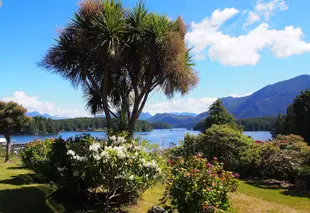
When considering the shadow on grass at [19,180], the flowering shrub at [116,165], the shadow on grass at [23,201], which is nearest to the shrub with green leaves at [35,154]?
the shadow on grass at [19,180]

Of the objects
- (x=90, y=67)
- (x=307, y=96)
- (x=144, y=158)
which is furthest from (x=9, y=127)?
(x=307, y=96)

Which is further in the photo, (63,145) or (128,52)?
(128,52)

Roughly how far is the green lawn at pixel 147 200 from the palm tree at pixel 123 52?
222cm

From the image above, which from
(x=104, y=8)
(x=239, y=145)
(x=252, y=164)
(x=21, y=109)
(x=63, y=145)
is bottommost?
(x=252, y=164)

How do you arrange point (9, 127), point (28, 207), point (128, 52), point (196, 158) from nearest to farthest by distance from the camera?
point (196, 158) → point (28, 207) → point (128, 52) → point (9, 127)

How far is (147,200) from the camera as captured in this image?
23.4 ft

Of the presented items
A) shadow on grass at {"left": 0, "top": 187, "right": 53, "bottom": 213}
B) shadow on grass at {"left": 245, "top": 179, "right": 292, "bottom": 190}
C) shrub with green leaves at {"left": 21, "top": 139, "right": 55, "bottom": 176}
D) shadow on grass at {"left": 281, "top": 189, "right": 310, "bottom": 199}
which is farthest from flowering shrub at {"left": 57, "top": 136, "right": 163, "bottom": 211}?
shadow on grass at {"left": 245, "top": 179, "right": 292, "bottom": 190}

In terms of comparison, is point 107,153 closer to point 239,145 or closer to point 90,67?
point 90,67

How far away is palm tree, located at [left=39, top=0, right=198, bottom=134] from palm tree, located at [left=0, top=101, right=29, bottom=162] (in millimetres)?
9474

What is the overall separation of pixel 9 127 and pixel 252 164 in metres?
13.5

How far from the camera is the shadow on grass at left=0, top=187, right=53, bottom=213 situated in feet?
19.5

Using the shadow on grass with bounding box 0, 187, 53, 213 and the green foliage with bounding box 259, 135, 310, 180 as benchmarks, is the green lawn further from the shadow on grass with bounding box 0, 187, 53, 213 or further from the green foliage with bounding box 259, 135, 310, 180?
the green foliage with bounding box 259, 135, 310, 180

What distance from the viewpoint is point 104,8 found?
721 centimetres

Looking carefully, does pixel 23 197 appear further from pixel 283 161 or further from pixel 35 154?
pixel 283 161
